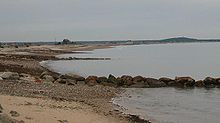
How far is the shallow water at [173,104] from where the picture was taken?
18.6 meters

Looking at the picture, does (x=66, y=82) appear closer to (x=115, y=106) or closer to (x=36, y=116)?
(x=115, y=106)

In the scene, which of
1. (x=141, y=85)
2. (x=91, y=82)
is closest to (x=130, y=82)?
(x=141, y=85)

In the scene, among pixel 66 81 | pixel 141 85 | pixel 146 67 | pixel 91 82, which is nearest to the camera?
pixel 66 81

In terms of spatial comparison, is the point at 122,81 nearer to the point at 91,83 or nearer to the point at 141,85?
the point at 141,85

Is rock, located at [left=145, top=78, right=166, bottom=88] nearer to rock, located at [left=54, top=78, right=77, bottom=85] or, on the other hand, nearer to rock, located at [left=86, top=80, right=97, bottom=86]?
rock, located at [left=86, top=80, right=97, bottom=86]

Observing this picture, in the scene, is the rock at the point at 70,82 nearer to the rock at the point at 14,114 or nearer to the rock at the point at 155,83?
the rock at the point at 155,83

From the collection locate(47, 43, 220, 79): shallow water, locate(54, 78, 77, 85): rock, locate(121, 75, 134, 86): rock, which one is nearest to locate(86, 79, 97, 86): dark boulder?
locate(54, 78, 77, 85): rock

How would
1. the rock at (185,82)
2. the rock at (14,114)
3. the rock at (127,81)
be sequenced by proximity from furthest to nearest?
the rock at (185,82) → the rock at (127,81) → the rock at (14,114)

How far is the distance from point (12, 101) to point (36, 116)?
2624 millimetres

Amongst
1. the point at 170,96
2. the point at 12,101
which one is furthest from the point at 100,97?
the point at 12,101

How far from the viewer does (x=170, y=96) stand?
87.1 ft

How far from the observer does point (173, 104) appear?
2302 centimetres

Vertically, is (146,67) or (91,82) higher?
(91,82)

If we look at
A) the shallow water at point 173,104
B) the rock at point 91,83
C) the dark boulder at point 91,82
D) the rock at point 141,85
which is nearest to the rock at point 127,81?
the rock at point 141,85
